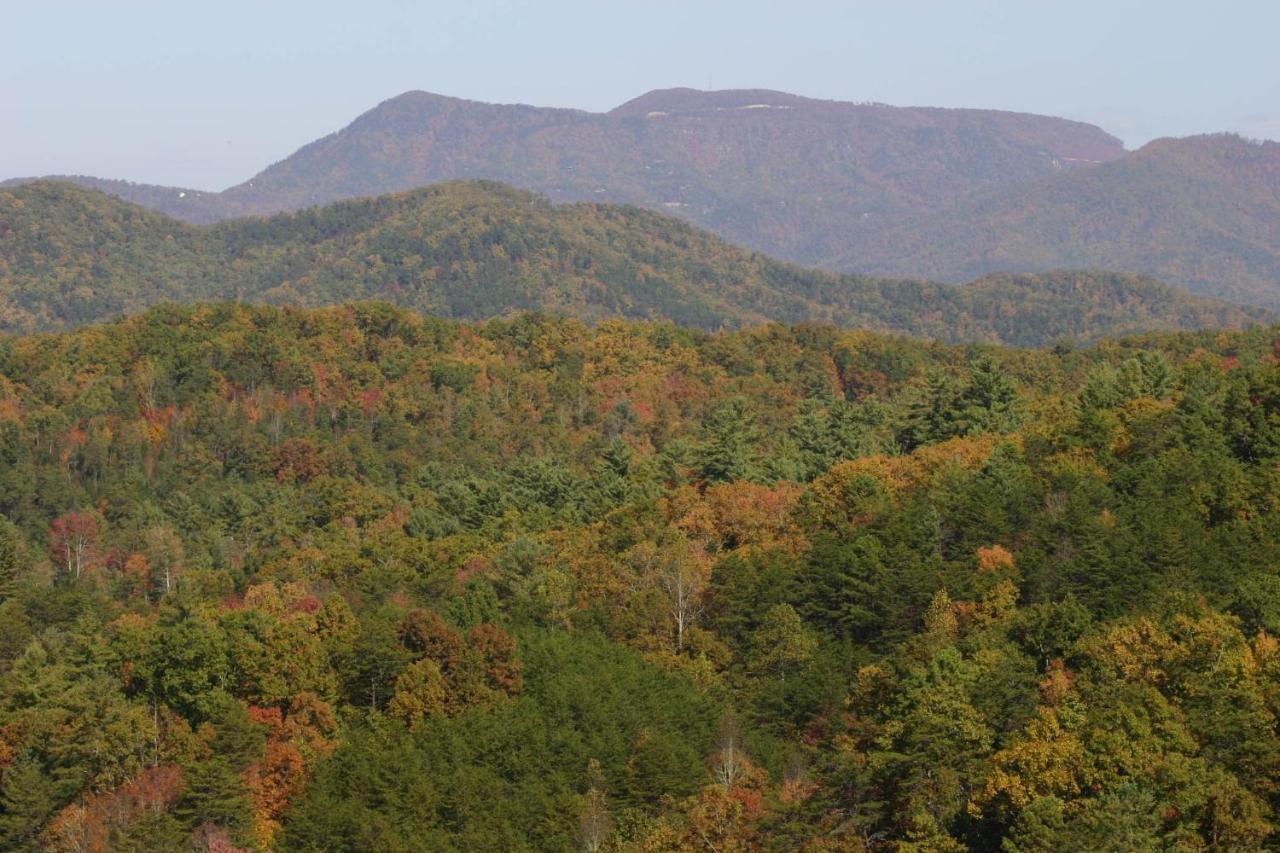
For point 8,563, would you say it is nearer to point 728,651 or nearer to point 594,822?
point 728,651

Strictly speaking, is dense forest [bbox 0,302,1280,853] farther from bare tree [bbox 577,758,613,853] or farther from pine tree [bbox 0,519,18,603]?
pine tree [bbox 0,519,18,603]

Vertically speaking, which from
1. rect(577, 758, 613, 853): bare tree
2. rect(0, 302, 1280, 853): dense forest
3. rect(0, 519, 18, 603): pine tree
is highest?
rect(0, 302, 1280, 853): dense forest

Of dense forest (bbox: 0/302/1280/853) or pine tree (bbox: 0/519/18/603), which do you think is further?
pine tree (bbox: 0/519/18/603)

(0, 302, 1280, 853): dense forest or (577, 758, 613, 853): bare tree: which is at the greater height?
(0, 302, 1280, 853): dense forest

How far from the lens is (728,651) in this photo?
57688mm

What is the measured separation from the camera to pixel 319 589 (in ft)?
230

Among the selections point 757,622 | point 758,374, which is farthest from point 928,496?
point 758,374

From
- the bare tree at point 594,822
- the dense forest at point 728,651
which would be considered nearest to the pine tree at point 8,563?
the dense forest at point 728,651

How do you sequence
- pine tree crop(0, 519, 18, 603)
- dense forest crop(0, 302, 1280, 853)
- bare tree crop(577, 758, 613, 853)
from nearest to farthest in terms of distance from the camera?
dense forest crop(0, 302, 1280, 853) → bare tree crop(577, 758, 613, 853) → pine tree crop(0, 519, 18, 603)

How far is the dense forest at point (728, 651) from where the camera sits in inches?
1547

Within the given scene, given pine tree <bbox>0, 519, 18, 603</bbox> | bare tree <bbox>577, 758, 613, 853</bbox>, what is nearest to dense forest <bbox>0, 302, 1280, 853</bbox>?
bare tree <bbox>577, 758, 613, 853</bbox>

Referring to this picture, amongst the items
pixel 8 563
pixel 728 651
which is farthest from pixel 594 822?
pixel 8 563

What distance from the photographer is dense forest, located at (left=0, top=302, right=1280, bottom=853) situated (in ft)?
129

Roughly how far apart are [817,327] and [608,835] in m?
116
